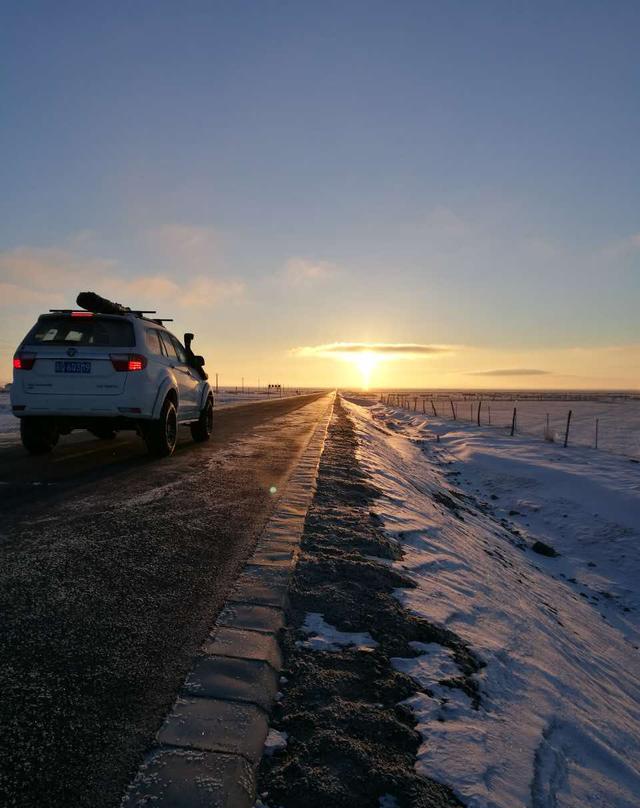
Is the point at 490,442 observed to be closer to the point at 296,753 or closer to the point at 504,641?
the point at 504,641

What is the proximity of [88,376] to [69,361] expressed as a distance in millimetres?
325

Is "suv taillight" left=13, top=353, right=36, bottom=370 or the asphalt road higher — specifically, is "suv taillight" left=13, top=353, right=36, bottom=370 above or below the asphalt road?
above

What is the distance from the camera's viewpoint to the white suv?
6773 mm

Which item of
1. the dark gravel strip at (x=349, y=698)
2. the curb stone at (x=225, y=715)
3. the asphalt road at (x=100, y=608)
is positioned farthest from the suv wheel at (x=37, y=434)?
the curb stone at (x=225, y=715)

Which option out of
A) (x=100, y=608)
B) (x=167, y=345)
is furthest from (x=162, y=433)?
(x=100, y=608)

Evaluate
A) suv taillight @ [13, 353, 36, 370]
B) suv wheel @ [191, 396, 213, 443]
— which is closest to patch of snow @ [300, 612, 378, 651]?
suv taillight @ [13, 353, 36, 370]

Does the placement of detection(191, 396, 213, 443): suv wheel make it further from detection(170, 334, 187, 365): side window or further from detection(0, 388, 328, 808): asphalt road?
detection(0, 388, 328, 808): asphalt road

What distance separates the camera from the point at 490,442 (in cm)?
2253

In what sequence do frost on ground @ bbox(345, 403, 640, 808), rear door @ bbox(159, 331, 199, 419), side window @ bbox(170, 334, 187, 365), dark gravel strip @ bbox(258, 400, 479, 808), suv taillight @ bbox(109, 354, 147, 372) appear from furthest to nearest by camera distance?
side window @ bbox(170, 334, 187, 365) < rear door @ bbox(159, 331, 199, 419) < suv taillight @ bbox(109, 354, 147, 372) < frost on ground @ bbox(345, 403, 640, 808) < dark gravel strip @ bbox(258, 400, 479, 808)

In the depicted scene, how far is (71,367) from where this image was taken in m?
6.79

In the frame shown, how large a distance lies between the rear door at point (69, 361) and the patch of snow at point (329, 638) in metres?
5.32

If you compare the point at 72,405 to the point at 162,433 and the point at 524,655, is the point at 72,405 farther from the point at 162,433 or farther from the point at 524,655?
the point at 524,655

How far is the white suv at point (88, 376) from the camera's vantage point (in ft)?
22.2

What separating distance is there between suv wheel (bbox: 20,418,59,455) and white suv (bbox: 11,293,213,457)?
13mm
